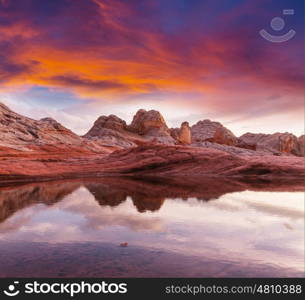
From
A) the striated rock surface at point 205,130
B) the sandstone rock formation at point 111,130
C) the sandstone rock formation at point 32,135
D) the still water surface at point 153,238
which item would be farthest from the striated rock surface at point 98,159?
the striated rock surface at point 205,130

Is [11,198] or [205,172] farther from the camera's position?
[205,172]

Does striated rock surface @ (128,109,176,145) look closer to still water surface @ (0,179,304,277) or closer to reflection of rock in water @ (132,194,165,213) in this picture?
reflection of rock in water @ (132,194,165,213)

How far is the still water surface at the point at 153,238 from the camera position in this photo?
9398mm

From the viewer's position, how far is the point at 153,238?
41.7ft

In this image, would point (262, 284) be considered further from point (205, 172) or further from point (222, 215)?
point (205, 172)

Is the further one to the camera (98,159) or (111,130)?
(111,130)

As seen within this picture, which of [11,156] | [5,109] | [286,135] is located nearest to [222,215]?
[11,156]

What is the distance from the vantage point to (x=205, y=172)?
49.5 meters

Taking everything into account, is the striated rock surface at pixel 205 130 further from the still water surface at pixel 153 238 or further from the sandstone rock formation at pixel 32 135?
the still water surface at pixel 153 238

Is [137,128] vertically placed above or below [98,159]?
above

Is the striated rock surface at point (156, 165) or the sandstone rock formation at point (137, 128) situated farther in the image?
the sandstone rock formation at point (137, 128)

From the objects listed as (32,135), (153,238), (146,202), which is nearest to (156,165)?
(32,135)

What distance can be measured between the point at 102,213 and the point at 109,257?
806 cm

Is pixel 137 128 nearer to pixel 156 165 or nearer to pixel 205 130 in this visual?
pixel 205 130
